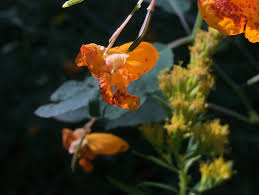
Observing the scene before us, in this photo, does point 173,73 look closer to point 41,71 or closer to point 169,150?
point 169,150

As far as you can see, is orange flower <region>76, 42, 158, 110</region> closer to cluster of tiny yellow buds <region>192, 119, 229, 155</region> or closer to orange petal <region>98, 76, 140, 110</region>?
orange petal <region>98, 76, 140, 110</region>

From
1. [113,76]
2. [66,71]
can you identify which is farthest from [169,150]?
[66,71]

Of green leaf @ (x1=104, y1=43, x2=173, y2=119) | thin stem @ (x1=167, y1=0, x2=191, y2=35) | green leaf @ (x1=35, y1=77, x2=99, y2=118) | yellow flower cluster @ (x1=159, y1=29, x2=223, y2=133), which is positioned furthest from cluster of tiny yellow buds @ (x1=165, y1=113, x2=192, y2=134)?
thin stem @ (x1=167, y1=0, x2=191, y2=35)

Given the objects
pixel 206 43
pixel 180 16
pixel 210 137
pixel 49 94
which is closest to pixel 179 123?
pixel 210 137

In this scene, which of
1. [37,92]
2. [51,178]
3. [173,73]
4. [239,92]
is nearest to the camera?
[173,73]

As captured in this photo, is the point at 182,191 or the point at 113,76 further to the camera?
the point at 182,191

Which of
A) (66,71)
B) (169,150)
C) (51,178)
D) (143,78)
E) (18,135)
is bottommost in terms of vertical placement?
(51,178)
